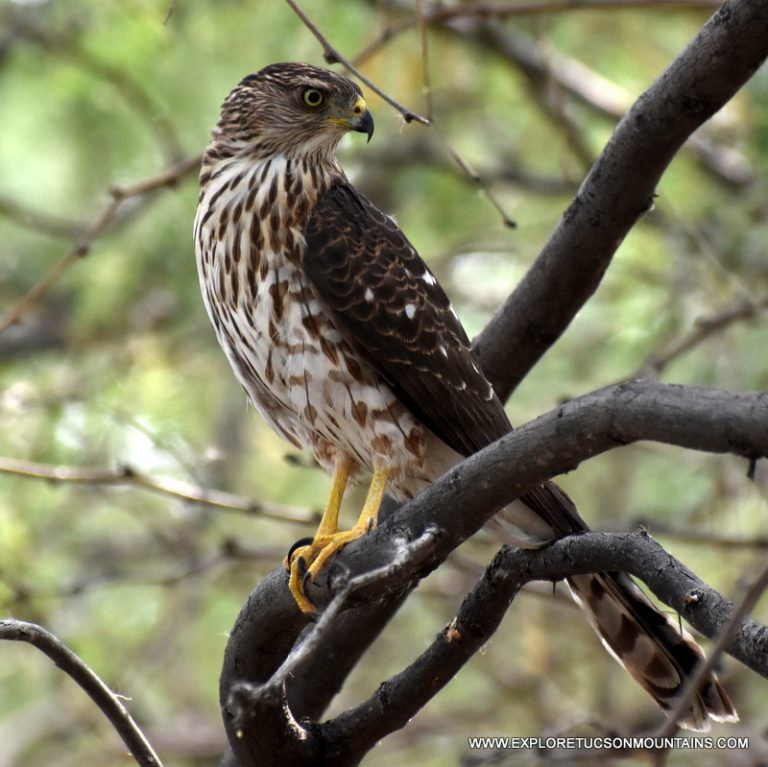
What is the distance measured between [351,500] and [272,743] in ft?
12.1

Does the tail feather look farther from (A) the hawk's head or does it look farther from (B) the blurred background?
(A) the hawk's head

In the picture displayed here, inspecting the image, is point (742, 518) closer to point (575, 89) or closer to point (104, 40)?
point (575, 89)

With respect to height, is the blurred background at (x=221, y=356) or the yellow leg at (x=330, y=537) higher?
the blurred background at (x=221, y=356)

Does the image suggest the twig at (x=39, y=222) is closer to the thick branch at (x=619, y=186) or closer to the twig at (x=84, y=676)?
the thick branch at (x=619, y=186)

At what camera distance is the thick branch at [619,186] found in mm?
3229

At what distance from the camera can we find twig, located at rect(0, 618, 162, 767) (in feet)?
9.22

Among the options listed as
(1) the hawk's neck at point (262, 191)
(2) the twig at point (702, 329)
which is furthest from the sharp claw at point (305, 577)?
(2) the twig at point (702, 329)

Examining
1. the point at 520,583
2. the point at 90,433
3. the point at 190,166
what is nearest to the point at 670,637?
the point at 520,583

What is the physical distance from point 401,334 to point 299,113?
934 mm

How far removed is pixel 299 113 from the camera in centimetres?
440

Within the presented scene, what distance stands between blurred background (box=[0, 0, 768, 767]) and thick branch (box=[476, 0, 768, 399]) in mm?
1001

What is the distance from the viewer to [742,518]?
21.9 feet

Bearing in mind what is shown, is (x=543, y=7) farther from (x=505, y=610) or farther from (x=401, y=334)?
(x=505, y=610)

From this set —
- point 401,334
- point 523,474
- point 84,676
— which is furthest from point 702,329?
point 84,676
